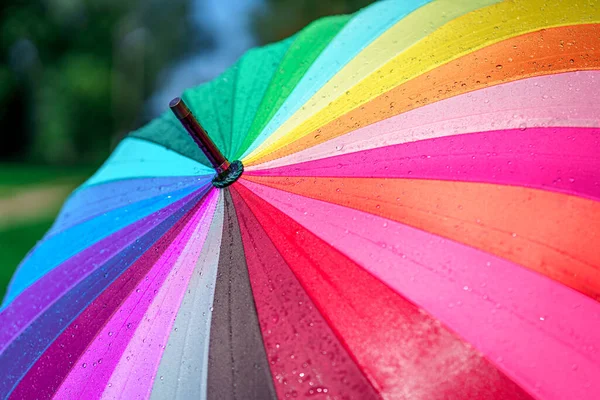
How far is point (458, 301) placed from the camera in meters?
1.23

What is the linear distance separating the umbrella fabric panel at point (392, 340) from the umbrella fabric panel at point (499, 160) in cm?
26

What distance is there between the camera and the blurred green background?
11625mm

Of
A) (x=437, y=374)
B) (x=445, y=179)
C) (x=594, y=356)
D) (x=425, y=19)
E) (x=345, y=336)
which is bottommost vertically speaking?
(x=594, y=356)

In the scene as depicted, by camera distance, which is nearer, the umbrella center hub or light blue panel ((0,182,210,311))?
the umbrella center hub

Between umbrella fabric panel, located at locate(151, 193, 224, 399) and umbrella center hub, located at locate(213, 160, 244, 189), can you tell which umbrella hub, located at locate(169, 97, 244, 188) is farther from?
umbrella fabric panel, located at locate(151, 193, 224, 399)

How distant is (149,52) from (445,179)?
11355 mm

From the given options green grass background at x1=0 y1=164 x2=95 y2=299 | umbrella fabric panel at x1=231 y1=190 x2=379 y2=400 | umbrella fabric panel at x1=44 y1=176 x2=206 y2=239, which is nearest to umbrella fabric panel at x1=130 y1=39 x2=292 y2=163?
umbrella fabric panel at x1=44 y1=176 x2=206 y2=239

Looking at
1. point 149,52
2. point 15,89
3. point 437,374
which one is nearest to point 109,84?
point 149,52

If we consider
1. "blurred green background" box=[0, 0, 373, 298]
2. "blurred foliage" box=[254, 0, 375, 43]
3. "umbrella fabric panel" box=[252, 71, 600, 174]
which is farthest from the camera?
"blurred green background" box=[0, 0, 373, 298]

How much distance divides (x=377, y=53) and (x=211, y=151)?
57 cm

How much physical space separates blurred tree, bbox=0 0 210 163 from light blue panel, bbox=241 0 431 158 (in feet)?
33.0

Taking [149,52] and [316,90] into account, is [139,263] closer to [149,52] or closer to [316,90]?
[316,90]

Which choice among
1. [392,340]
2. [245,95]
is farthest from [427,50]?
[392,340]

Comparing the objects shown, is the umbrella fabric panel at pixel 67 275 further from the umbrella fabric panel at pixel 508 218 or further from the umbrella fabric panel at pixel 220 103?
the umbrella fabric panel at pixel 508 218
